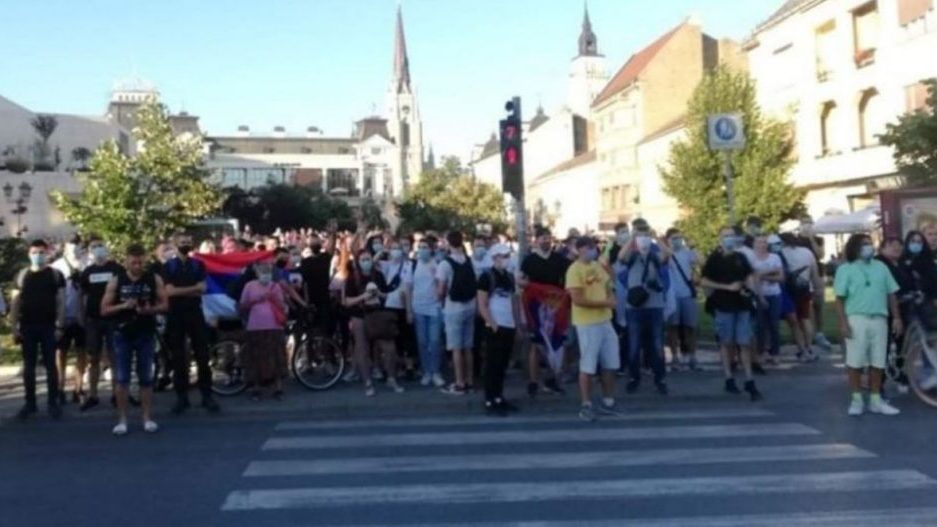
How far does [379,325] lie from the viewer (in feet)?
47.1

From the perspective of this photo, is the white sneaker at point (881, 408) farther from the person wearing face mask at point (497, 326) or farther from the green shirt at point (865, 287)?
the person wearing face mask at point (497, 326)

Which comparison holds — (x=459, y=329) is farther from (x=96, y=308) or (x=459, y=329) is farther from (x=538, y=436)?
(x=96, y=308)

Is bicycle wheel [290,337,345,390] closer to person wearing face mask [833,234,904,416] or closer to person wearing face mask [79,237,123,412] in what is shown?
person wearing face mask [79,237,123,412]

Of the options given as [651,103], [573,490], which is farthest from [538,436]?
[651,103]

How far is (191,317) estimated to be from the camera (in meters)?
12.9

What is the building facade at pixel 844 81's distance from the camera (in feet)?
125

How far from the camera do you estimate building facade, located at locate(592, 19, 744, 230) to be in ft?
224

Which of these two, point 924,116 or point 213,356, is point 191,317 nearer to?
point 213,356

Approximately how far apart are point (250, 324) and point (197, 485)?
497 centimetres

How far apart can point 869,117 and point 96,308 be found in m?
34.7

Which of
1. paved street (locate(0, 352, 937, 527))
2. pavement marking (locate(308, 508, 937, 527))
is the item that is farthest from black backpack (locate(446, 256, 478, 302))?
pavement marking (locate(308, 508, 937, 527))

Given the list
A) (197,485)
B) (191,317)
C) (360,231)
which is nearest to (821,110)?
(360,231)

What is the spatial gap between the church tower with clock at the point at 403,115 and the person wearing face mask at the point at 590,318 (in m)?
152

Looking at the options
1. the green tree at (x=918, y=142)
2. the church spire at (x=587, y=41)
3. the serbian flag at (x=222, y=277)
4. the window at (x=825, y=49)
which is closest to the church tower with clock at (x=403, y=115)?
the church spire at (x=587, y=41)
